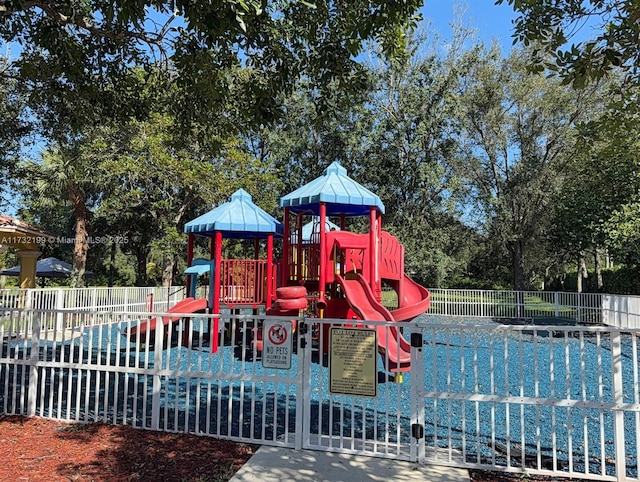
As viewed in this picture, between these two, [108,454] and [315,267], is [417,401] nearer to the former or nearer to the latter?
[108,454]

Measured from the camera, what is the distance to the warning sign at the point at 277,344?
4.72 m

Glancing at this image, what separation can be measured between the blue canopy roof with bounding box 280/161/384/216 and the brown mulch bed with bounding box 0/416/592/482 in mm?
6554

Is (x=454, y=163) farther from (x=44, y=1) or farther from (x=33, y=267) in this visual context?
(x=44, y=1)

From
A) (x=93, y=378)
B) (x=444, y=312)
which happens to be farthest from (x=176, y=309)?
(x=444, y=312)

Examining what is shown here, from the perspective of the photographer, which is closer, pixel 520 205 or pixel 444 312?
pixel 444 312

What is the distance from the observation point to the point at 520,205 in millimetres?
24047

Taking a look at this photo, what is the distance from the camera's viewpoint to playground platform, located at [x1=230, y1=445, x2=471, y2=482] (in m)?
3.89

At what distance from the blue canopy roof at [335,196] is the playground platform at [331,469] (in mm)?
6664

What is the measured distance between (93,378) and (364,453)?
6566 mm

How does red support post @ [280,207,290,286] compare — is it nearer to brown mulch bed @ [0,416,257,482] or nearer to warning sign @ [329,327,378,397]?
brown mulch bed @ [0,416,257,482]

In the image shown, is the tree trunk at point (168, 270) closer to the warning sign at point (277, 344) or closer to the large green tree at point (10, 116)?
the large green tree at point (10, 116)

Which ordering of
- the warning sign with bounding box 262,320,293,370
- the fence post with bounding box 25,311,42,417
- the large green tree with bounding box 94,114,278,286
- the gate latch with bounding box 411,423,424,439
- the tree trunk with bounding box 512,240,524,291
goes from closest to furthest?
the gate latch with bounding box 411,423,424,439
the warning sign with bounding box 262,320,293,370
the fence post with bounding box 25,311,42,417
the large green tree with bounding box 94,114,278,286
the tree trunk with bounding box 512,240,524,291

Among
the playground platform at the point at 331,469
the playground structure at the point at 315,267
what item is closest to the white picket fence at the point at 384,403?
the playground platform at the point at 331,469

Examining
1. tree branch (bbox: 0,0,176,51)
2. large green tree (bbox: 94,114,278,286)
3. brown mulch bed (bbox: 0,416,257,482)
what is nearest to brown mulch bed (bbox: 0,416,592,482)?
brown mulch bed (bbox: 0,416,257,482)
